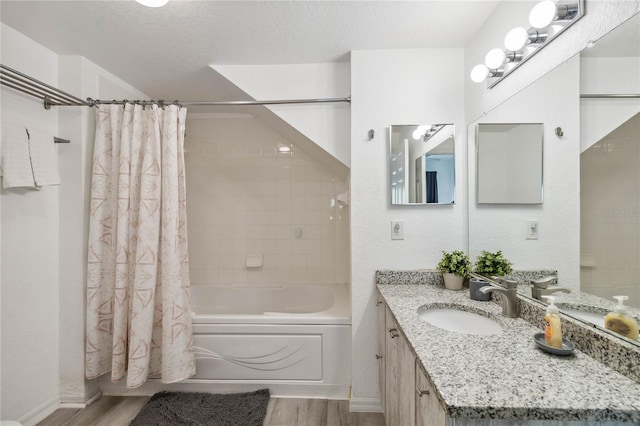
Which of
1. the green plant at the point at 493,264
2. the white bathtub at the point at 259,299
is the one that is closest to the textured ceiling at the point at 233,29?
the green plant at the point at 493,264

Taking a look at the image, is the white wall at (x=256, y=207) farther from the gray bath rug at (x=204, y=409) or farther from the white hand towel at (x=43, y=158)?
the white hand towel at (x=43, y=158)

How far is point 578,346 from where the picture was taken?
97 centimetres

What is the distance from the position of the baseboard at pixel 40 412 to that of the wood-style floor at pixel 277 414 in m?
0.03

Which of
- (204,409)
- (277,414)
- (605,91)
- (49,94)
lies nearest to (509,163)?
(605,91)

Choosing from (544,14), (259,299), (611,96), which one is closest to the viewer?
(611,96)

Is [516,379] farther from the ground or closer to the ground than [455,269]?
closer to the ground

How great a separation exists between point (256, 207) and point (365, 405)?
197cm

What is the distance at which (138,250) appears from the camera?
6.07ft

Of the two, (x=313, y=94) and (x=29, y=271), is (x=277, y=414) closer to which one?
(x=29, y=271)

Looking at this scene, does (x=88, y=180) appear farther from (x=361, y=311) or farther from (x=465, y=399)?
(x=465, y=399)

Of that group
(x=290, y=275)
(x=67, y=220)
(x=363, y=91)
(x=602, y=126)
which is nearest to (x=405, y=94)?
(x=363, y=91)

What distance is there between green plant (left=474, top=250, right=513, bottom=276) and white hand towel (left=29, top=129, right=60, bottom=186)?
2668mm

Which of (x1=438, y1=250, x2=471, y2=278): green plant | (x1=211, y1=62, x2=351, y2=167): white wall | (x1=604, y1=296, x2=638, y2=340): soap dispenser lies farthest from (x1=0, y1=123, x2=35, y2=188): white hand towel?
(x1=604, y1=296, x2=638, y2=340): soap dispenser

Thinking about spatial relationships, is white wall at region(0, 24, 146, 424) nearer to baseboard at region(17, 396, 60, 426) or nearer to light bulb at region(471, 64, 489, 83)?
baseboard at region(17, 396, 60, 426)
